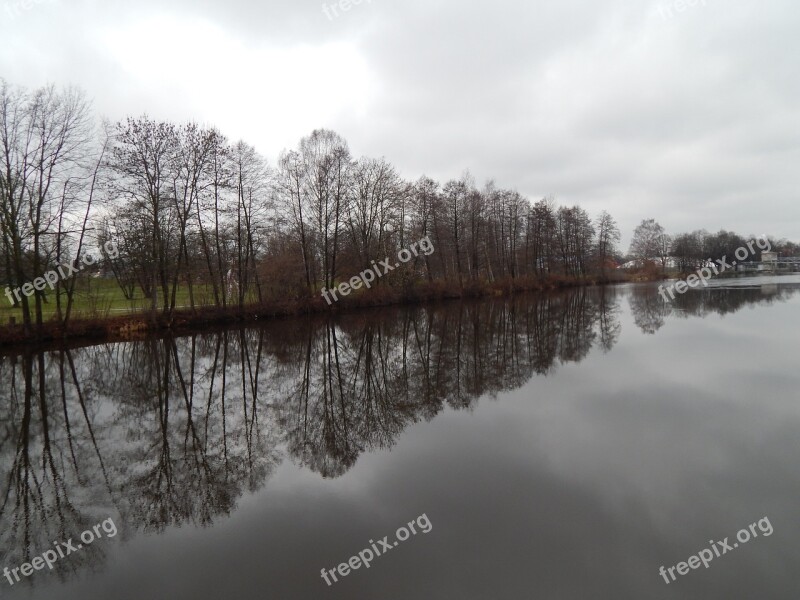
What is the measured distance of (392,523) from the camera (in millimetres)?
5258

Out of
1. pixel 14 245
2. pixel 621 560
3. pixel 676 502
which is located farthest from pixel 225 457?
pixel 14 245

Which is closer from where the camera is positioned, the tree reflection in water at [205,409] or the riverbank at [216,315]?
the tree reflection in water at [205,409]

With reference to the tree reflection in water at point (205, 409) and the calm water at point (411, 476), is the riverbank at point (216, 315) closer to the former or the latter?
the tree reflection in water at point (205, 409)

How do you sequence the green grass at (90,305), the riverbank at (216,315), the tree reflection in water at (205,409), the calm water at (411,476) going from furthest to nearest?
1. the green grass at (90,305)
2. the riverbank at (216,315)
3. the tree reflection in water at (205,409)
4. the calm water at (411,476)

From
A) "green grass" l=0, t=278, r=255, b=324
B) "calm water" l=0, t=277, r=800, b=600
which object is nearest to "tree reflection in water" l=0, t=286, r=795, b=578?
"calm water" l=0, t=277, r=800, b=600

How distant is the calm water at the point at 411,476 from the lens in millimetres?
4328

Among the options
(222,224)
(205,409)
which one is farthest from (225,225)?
(205,409)

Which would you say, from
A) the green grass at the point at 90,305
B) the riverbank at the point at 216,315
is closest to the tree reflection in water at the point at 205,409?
the riverbank at the point at 216,315

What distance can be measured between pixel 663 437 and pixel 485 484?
3.77 meters

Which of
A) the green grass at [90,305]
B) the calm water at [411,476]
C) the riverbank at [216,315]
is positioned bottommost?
the calm water at [411,476]

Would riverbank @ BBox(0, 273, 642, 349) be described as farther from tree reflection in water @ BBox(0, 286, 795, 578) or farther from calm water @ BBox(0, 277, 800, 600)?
calm water @ BBox(0, 277, 800, 600)

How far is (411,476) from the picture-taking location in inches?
255

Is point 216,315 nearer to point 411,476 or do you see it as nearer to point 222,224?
point 222,224

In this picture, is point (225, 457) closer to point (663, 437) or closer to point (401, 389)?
point (401, 389)
